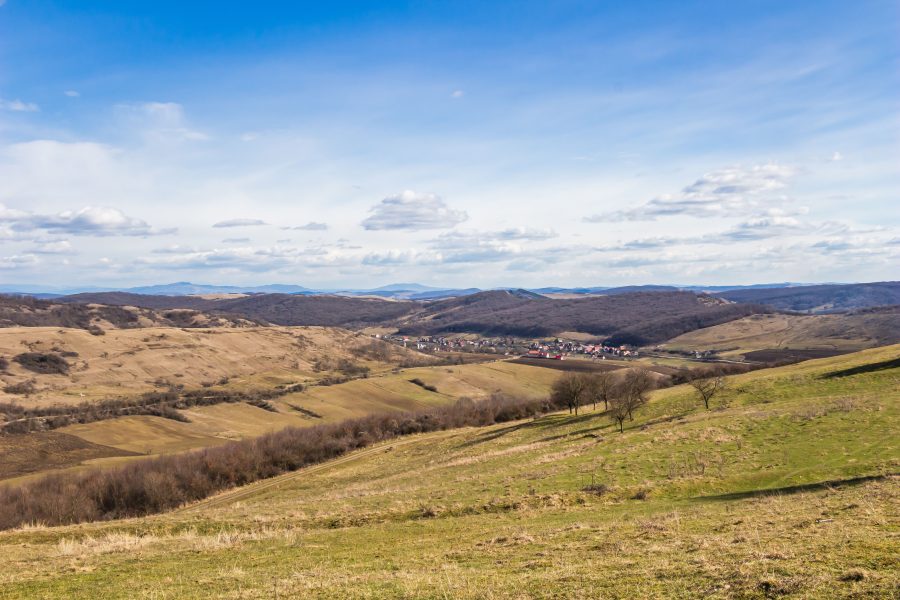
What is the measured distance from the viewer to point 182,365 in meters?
196

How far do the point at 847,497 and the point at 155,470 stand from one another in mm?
76710

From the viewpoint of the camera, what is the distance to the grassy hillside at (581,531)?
13547 mm

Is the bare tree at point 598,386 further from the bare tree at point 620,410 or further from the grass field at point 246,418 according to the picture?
the grass field at point 246,418

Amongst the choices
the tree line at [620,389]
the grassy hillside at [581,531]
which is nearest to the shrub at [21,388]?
the tree line at [620,389]

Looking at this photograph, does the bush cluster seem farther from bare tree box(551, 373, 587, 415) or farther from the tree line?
the tree line

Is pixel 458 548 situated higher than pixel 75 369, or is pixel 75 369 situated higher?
pixel 458 548

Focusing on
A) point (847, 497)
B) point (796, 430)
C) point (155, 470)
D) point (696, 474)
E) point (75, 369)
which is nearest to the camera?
point (847, 497)

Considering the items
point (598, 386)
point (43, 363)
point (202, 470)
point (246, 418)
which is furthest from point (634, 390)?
point (43, 363)

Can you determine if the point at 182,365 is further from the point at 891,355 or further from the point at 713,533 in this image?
the point at 713,533

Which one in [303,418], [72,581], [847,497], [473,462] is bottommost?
[303,418]

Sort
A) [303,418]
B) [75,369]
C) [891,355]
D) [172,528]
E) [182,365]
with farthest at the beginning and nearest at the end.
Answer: [182,365] → [75,369] → [303,418] → [891,355] → [172,528]

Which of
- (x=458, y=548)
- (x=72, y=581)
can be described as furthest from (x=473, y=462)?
(x=72, y=581)

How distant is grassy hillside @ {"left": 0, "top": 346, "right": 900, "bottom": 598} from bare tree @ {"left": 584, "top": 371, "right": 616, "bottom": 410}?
31.4 m

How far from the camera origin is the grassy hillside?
1355 centimetres
